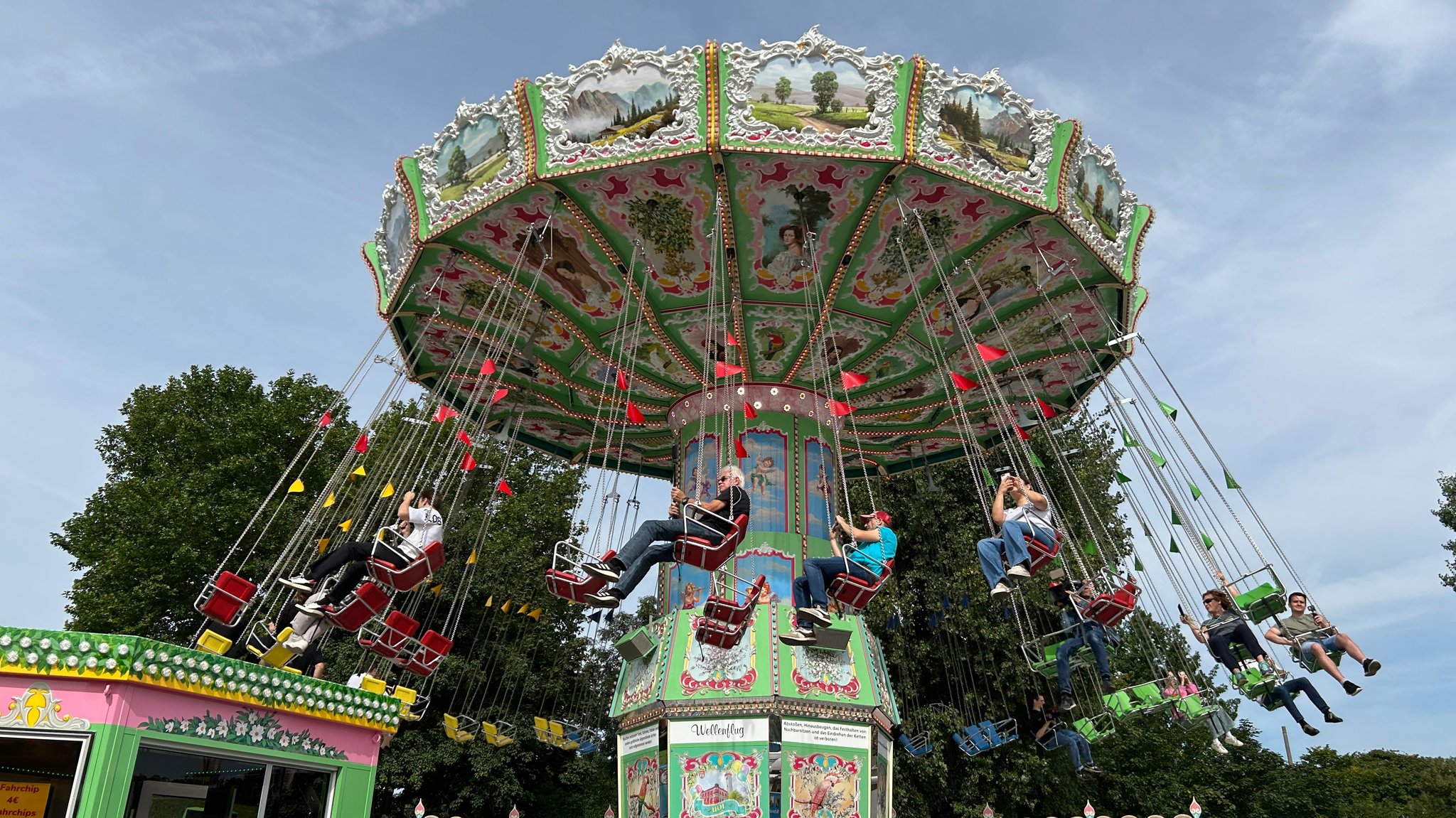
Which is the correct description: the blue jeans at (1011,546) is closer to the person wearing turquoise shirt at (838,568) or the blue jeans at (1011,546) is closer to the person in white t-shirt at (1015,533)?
the person in white t-shirt at (1015,533)

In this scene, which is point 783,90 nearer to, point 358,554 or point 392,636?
point 358,554

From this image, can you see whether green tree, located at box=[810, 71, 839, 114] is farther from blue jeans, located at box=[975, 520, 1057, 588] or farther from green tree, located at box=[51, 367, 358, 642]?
green tree, located at box=[51, 367, 358, 642]

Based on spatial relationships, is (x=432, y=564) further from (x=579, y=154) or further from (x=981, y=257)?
(x=981, y=257)

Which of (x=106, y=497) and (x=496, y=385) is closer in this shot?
(x=496, y=385)

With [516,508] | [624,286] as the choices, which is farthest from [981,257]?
[516,508]

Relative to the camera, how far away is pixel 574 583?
8.77 m

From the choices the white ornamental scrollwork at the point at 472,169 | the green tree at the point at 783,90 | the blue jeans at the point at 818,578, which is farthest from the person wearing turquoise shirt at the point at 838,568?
the white ornamental scrollwork at the point at 472,169

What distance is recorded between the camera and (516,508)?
2391 cm

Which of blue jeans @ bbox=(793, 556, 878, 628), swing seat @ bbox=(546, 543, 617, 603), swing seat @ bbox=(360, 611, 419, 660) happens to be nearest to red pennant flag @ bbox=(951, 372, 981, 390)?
blue jeans @ bbox=(793, 556, 878, 628)

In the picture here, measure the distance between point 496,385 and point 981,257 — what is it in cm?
750

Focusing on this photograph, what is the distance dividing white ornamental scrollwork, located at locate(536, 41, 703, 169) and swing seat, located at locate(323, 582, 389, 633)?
479cm

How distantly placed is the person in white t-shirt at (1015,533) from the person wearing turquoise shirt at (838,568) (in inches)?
38.8

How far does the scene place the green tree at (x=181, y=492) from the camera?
20.2m

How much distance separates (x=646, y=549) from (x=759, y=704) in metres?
2.60
